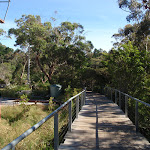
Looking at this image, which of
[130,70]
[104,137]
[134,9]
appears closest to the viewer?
Answer: [104,137]

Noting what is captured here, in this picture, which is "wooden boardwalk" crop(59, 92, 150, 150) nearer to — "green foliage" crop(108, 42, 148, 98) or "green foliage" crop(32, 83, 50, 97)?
"green foliage" crop(108, 42, 148, 98)

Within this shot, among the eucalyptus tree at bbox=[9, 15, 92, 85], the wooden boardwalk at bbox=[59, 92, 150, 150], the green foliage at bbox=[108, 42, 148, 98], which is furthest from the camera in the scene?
the eucalyptus tree at bbox=[9, 15, 92, 85]

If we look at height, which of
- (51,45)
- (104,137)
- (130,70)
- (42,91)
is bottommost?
(104,137)

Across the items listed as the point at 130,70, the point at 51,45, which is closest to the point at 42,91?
the point at 51,45

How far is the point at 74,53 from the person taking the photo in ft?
67.2

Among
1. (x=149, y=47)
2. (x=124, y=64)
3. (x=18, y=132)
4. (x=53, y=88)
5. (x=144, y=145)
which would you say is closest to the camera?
(x=144, y=145)

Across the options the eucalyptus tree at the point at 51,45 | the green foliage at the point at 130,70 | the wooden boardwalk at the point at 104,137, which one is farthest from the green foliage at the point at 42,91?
the wooden boardwalk at the point at 104,137

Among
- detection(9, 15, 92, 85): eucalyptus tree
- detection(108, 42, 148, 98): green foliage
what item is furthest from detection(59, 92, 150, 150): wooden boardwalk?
detection(9, 15, 92, 85): eucalyptus tree

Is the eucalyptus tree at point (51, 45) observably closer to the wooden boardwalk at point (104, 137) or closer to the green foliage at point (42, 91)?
the green foliage at point (42, 91)

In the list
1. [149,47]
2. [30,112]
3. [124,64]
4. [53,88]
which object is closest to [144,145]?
[30,112]

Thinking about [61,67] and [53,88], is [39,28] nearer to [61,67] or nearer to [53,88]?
[61,67]

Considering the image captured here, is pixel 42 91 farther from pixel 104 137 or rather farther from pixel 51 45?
pixel 104 137

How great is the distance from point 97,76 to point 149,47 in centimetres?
826

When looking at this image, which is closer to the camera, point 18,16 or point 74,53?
point 74,53
